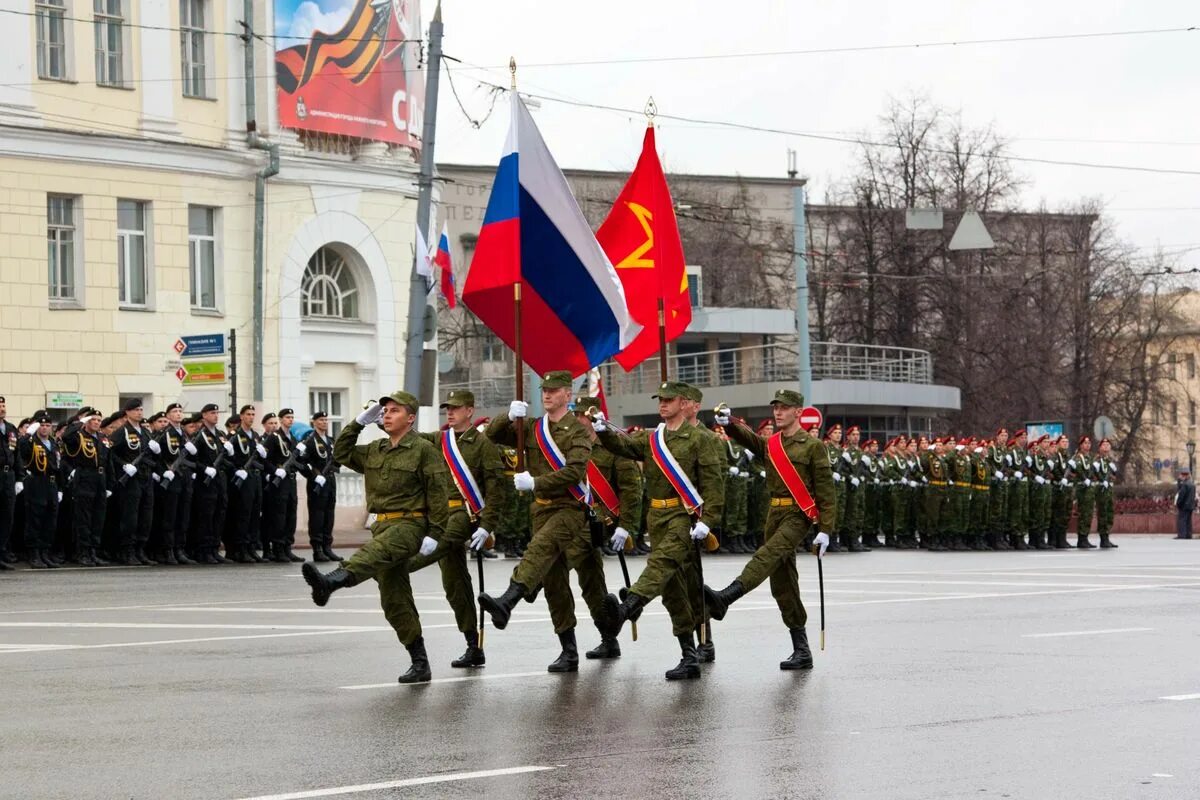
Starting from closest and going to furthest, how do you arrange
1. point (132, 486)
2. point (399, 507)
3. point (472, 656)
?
point (399, 507) < point (472, 656) < point (132, 486)

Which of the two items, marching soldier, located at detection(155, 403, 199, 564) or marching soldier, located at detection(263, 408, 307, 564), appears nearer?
marching soldier, located at detection(155, 403, 199, 564)

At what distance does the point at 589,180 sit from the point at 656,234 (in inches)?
2118

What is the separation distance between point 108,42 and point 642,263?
20.1 metres

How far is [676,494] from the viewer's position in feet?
42.5

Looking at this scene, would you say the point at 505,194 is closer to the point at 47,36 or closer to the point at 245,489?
the point at 245,489

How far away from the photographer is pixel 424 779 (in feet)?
27.1

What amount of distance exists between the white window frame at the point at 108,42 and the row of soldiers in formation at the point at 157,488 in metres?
10.9

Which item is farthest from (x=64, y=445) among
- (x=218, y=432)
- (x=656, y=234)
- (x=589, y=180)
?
(x=589, y=180)

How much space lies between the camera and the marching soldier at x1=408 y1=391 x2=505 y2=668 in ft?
41.8

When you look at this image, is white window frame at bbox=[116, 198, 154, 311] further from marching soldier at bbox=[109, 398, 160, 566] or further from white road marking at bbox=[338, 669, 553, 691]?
white road marking at bbox=[338, 669, 553, 691]

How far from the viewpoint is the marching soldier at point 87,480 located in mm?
24219

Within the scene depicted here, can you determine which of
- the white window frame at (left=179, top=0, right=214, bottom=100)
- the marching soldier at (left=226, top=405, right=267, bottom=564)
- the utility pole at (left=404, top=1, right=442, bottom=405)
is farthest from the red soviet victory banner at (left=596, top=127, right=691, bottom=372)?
the white window frame at (left=179, top=0, right=214, bottom=100)

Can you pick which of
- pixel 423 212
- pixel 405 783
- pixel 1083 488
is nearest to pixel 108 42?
pixel 423 212

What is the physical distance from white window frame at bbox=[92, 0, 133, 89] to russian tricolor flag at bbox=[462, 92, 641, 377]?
70.0ft
